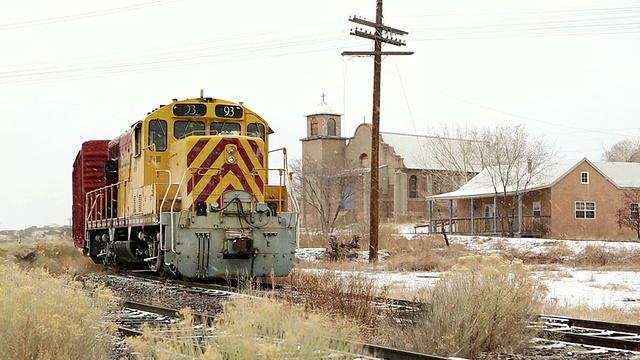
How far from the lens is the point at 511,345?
8.02m

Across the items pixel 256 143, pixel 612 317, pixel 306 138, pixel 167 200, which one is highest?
pixel 306 138

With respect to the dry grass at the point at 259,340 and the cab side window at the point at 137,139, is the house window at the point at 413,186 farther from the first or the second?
the dry grass at the point at 259,340

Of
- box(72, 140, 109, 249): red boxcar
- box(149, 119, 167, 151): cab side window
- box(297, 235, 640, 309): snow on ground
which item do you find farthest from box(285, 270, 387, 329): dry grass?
box(72, 140, 109, 249): red boxcar

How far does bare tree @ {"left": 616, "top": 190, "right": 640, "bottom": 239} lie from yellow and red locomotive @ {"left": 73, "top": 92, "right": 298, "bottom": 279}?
96.5 feet

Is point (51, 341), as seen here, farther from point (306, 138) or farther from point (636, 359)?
point (306, 138)

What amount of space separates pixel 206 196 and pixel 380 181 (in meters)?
54.7

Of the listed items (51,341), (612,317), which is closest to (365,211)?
(612,317)

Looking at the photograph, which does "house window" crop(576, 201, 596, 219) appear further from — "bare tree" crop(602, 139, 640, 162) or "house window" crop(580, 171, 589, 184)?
"bare tree" crop(602, 139, 640, 162)

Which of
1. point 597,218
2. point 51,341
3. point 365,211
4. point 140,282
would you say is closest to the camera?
point 51,341

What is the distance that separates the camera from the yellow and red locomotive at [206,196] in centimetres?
1416

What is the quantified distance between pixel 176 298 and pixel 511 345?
624 cm

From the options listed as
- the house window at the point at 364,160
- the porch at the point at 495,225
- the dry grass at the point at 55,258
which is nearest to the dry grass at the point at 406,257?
the dry grass at the point at 55,258

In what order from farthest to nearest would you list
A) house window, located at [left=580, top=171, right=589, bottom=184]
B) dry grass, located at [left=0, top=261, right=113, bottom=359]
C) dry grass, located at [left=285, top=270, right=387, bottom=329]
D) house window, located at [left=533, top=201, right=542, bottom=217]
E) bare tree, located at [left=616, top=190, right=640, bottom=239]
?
1. house window, located at [left=533, top=201, right=542, bottom=217]
2. house window, located at [left=580, top=171, right=589, bottom=184]
3. bare tree, located at [left=616, top=190, right=640, bottom=239]
4. dry grass, located at [left=285, top=270, right=387, bottom=329]
5. dry grass, located at [left=0, top=261, right=113, bottom=359]

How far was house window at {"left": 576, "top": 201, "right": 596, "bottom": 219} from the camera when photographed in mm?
42125
